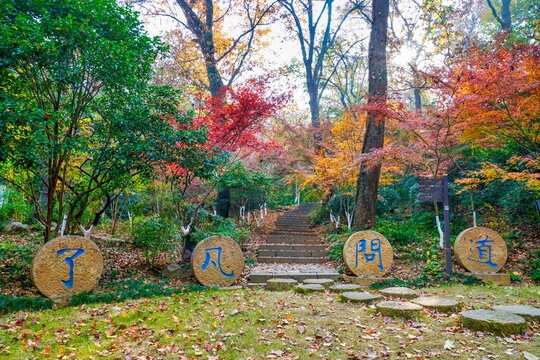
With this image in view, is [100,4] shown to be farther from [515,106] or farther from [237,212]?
[237,212]

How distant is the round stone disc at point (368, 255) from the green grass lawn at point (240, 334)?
237 centimetres

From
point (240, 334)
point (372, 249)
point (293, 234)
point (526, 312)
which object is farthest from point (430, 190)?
point (293, 234)

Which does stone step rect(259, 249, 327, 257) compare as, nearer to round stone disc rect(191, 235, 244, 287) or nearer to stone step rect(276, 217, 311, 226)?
round stone disc rect(191, 235, 244, 287)

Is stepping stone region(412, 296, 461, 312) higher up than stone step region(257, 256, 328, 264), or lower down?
higher up

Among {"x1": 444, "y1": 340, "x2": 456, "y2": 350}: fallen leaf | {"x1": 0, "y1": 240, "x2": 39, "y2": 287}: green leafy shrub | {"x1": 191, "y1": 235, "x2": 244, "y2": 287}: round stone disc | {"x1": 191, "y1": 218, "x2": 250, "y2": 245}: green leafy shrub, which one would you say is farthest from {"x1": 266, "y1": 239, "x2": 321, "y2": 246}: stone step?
{"x1": 444, "y1": 340, "x2": 456, "y2": 350}: fallen leaf

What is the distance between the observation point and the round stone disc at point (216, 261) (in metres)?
5.92

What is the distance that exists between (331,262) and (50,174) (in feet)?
21.4

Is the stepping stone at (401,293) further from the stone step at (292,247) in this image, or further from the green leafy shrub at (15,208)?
the green leafy shrub at (15,208)

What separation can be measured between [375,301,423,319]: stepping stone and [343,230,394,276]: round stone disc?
2750mm

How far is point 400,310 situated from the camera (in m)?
3.86

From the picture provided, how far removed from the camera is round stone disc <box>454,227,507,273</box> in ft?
22.2

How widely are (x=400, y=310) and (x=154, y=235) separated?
4632 millimetres

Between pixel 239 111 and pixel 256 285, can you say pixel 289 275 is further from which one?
pixel 239 111

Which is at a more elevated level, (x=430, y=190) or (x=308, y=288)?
(x=430, y=190)
